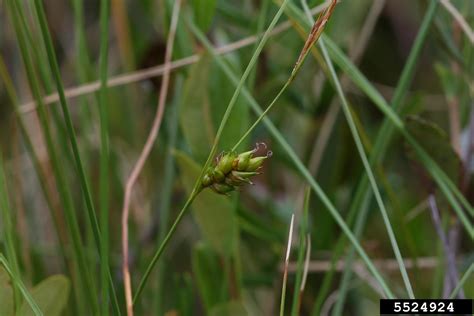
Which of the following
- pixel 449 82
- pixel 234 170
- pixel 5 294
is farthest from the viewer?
pixel 449 82

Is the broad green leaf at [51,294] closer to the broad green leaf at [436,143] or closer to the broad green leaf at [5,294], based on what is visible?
the broad green leaf at [5,294]

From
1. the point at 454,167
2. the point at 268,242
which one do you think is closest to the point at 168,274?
the point at 268,242

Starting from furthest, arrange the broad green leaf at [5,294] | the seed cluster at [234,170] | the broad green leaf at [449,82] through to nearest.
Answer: the broad green leaf at [449,82] → the broad green leaf at [5,294] → the seed cluster at [234,170]

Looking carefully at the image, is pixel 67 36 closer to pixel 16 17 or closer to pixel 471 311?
pixel 16 17

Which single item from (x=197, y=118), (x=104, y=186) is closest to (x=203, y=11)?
(x=197, y=118)

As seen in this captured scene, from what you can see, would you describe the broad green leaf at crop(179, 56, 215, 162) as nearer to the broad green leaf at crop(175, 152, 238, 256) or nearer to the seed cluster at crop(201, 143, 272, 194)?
the broad green leaf at crop(175, 152, 238, 256)

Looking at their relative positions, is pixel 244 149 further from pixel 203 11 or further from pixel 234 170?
pixel 234 170

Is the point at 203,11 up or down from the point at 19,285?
up

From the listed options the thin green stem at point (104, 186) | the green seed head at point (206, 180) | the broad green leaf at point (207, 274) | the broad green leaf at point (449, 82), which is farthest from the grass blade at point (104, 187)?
the broad green leaf at point (449, 82)

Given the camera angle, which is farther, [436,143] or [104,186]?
[436,143]
